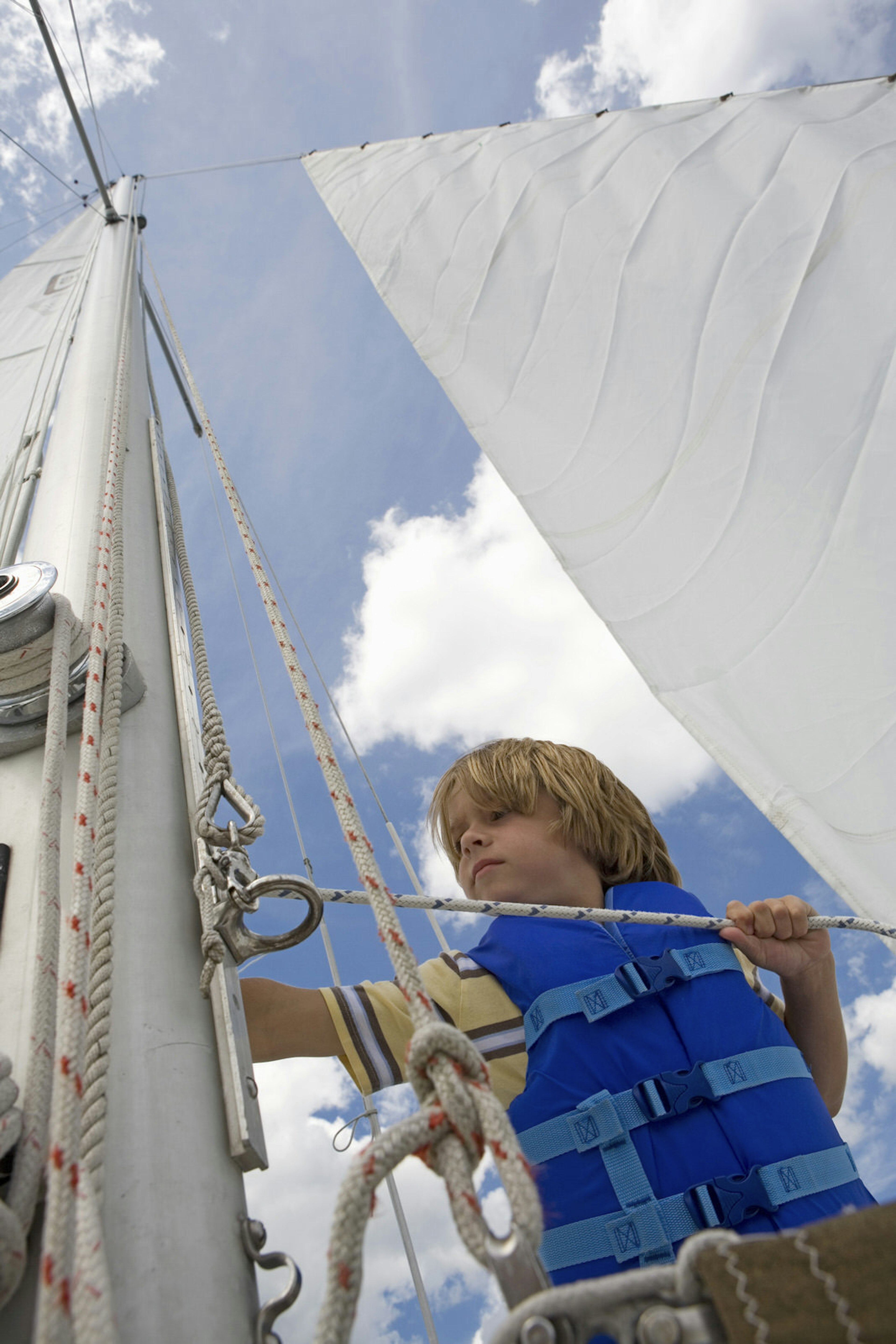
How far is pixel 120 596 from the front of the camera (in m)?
1.04

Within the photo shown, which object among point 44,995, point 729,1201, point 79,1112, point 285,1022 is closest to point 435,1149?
point 79,1112

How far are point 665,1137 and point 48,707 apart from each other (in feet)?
3.26

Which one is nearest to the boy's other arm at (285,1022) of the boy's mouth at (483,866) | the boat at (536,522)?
the boat at (536,522)

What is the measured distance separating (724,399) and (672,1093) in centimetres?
141

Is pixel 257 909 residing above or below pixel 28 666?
below

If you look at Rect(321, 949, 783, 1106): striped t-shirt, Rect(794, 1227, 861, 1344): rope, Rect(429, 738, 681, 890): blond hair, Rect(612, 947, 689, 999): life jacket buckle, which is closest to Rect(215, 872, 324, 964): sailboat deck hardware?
Rect(321, 949, 783, 1106): striped t-shirt

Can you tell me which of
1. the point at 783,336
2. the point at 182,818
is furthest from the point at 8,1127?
the point at 783,336

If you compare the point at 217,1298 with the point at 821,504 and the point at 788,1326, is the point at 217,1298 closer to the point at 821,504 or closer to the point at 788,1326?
the point at 788,1326

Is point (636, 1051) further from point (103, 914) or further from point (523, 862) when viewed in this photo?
point (103, 914)

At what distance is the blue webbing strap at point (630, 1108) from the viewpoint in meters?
1.03

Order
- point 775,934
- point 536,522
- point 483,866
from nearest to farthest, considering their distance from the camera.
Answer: point 775,934 → point 483,866 → point 536,522

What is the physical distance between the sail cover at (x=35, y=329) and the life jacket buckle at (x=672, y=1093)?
87.2 inches

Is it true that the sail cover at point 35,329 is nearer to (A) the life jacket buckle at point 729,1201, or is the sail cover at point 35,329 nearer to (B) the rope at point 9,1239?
(B) the rope at point 9,1239

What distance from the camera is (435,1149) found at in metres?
0.48
